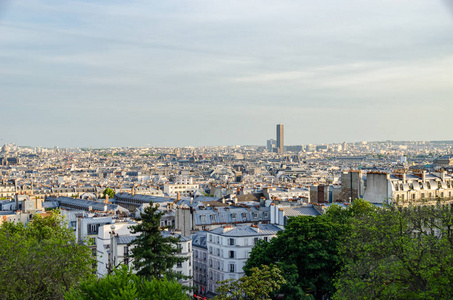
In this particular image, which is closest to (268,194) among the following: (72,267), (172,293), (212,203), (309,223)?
(212,203)

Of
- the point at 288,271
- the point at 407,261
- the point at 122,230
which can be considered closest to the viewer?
the point at 407,261

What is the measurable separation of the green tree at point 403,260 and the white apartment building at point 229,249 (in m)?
15.2

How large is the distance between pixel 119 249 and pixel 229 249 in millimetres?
7452

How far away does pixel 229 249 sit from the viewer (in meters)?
42.1

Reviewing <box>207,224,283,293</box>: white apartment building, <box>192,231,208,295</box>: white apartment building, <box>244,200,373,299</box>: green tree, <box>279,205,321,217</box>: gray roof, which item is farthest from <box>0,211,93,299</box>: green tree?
<box>279,205,321,217</box>: gray roof

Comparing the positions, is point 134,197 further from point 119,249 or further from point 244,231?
point 119,249

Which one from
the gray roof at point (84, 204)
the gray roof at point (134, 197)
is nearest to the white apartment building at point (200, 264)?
the gray roof at point (84, 204)

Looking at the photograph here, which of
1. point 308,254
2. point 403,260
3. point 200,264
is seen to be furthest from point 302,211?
point 403,260

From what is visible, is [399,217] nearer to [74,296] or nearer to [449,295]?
[449,295]

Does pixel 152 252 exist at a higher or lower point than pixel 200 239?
higher

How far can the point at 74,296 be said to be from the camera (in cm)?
2059

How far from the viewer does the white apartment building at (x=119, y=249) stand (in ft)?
129

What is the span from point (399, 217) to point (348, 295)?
3909 millimetres

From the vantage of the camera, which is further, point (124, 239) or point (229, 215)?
point (229, 215)
